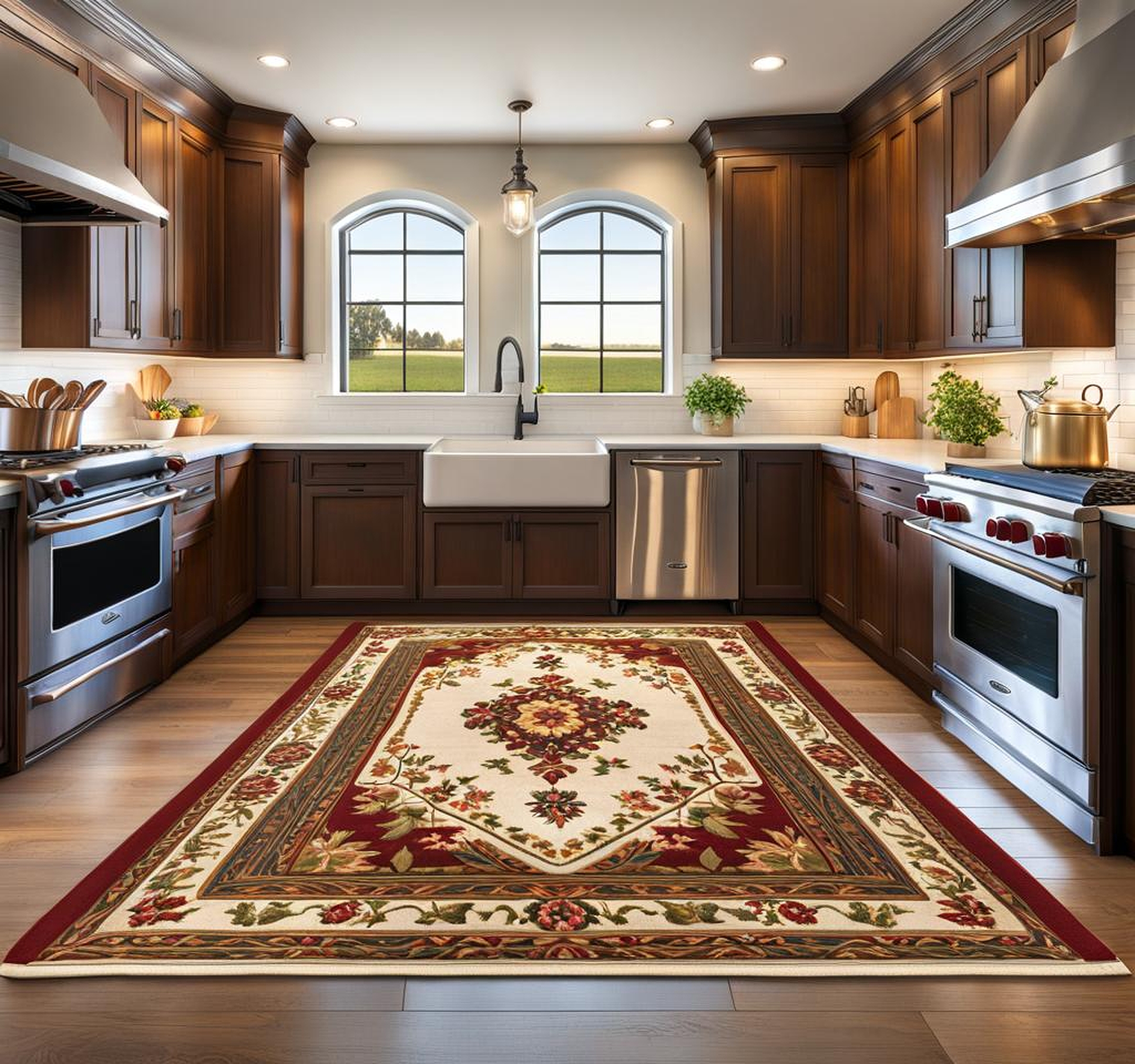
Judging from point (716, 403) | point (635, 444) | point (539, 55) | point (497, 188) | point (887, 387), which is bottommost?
point (635, 444)

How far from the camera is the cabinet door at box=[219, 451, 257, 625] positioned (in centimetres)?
467

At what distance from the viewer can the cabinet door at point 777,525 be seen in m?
5.14

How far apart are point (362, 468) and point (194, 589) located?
3.86ft

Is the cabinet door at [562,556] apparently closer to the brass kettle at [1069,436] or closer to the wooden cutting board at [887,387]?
the wooden cutting board at [887,387]

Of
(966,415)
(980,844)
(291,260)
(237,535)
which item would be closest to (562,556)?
(237,535)

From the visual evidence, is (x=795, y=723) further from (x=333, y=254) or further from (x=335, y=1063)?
(x=333, y=254)

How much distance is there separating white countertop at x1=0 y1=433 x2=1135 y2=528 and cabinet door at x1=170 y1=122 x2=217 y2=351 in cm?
57

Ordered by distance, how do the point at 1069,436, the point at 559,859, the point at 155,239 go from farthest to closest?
the point at 155,239 < the point at 1069,436 < the point at 559,859

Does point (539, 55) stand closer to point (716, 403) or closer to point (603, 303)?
point (603, 303)

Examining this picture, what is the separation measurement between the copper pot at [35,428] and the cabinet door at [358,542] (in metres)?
1.76

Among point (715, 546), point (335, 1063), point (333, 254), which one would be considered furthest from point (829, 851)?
point (333, 254)

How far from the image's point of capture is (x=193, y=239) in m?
4.90

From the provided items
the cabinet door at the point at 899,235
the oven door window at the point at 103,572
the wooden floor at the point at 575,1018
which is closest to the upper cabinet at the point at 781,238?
the cabinet door at the point at 899,235

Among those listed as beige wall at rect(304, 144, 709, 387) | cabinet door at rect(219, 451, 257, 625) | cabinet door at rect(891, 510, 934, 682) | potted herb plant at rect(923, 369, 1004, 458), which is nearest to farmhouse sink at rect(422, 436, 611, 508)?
cabinet door at rect(219, 451, 257, 625)
